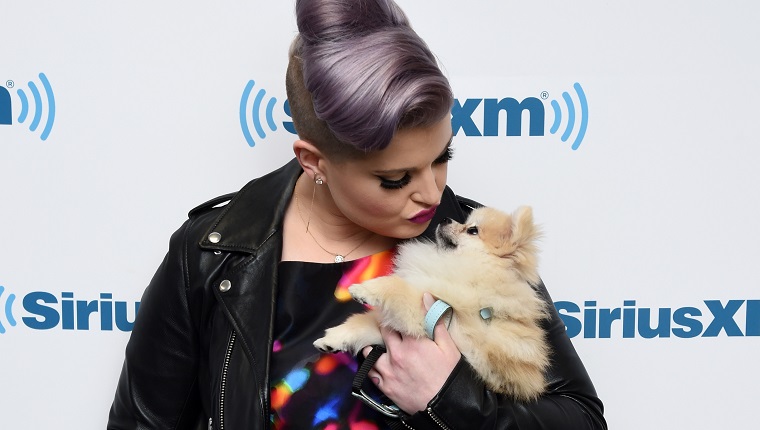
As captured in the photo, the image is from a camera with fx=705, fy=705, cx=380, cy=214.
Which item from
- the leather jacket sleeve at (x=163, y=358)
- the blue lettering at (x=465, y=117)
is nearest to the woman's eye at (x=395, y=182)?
the leather jacket sleeve at (x=163, y=358)

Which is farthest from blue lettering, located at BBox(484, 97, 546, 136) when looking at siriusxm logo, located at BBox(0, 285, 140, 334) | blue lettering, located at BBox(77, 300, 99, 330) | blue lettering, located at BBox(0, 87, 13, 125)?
blue lettering, located at BBox(0, 87, 13, 125)

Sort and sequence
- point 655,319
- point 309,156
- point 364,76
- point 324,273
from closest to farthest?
point 364,76 → point 309,156 → point 324,273 → point 655,319

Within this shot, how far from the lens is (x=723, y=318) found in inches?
90.2

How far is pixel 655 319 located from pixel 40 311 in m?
2.00

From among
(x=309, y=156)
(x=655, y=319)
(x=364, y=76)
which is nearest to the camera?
(x=364, y=76)

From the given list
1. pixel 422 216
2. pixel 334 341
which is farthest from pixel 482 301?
pixel 334 341

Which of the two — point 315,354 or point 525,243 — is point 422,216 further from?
point 315,354

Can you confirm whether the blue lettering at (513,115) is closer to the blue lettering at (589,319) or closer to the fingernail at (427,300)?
the blue lettering at (589,319)

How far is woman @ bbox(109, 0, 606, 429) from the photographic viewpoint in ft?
4.60

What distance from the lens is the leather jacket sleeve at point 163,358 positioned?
1770 millimetres

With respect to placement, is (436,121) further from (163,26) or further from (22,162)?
(22,162)

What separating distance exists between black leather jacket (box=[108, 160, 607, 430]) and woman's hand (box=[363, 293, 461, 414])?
0.06 m

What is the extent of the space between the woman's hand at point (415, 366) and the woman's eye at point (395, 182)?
238 millimetres

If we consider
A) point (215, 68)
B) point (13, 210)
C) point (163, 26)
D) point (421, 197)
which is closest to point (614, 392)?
point (421, 197)
